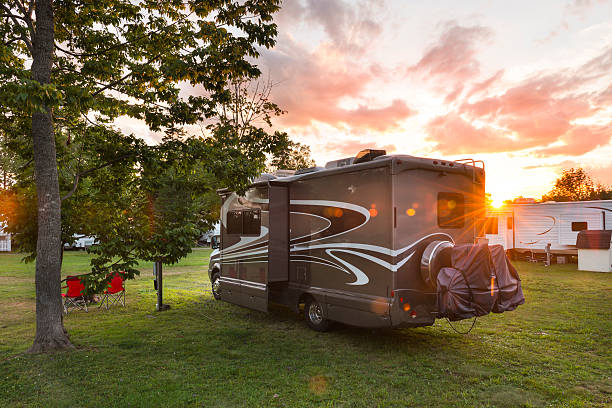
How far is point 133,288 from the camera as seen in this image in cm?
1434

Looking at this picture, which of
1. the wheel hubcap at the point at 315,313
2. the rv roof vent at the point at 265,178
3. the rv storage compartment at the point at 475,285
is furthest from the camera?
the rv roof vent at the point at 265,178

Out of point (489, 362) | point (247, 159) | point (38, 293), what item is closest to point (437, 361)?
point (489, 362)

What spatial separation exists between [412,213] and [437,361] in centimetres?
229

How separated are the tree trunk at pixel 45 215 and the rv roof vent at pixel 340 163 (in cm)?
482

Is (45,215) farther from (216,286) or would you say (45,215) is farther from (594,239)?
(594,239)

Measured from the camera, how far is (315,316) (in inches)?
333

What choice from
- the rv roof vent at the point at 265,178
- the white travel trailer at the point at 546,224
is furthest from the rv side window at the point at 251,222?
the white travel trailer at the point at 546,224

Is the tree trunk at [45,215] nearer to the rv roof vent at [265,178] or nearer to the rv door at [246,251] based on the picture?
the rv door at [246,251]

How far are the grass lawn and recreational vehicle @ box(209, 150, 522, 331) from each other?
0.71 meters

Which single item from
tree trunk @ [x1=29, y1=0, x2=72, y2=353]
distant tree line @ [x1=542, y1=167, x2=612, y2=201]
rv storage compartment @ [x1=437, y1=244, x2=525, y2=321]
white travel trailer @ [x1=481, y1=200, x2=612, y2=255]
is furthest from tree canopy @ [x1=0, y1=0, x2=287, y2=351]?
distant tree line @ [x1=542, y1=167, x2=612, y2=201]

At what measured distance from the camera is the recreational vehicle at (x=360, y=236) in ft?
22.2

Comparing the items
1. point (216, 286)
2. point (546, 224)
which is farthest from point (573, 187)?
point (216, 286)

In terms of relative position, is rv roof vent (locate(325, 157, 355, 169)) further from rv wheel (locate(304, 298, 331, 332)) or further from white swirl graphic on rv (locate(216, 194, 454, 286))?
rv wheel (locate(304, 298, 331, 332))

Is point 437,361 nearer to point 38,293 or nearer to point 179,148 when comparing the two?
point 179,148
